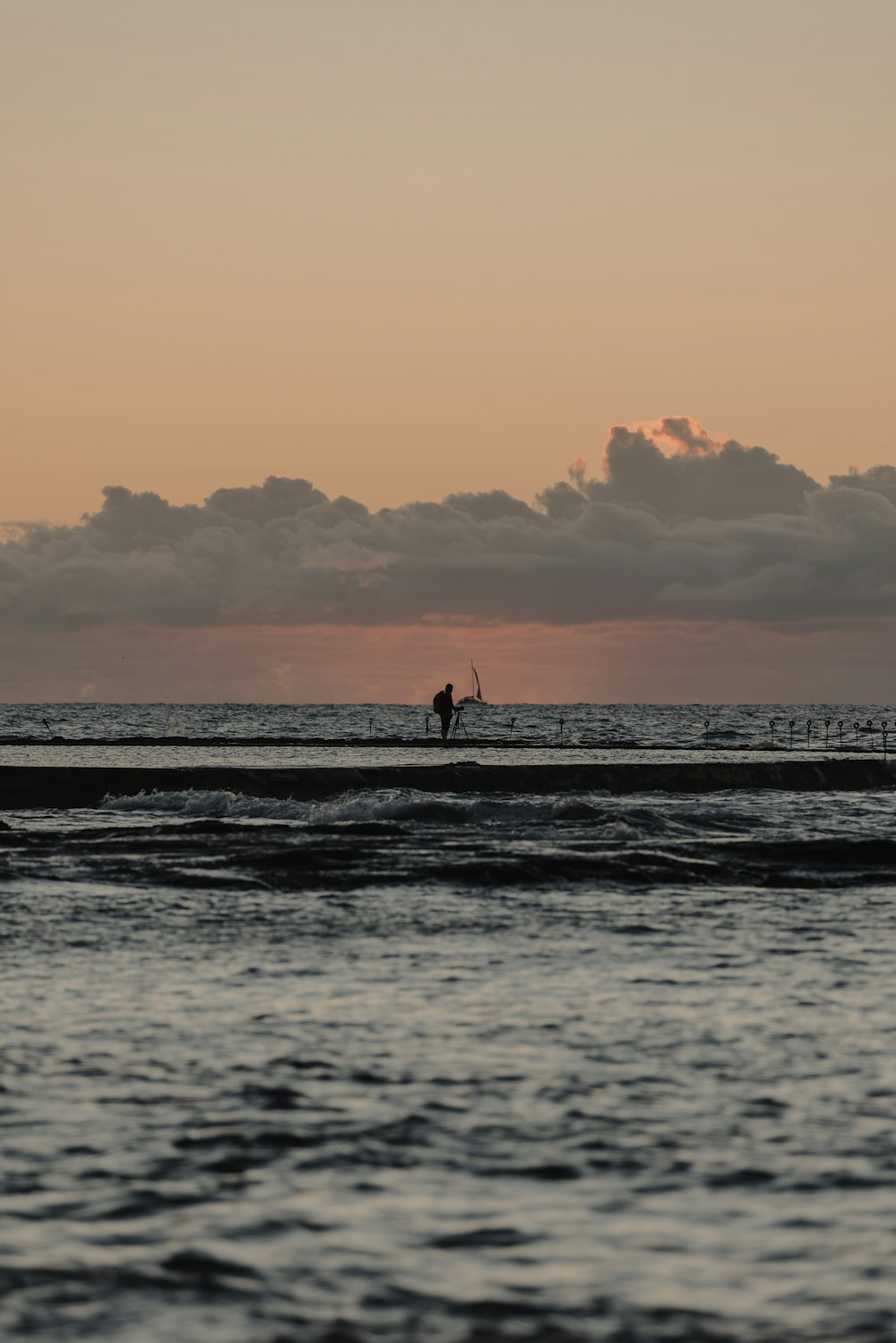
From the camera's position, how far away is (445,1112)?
29.6ft

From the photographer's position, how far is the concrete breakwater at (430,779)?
35.4m

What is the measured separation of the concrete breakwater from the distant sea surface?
15.1 meters

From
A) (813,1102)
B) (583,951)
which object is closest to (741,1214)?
(813,1102)

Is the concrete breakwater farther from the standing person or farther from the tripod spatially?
the tripod

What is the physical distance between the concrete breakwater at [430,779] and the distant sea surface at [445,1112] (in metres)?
15.1

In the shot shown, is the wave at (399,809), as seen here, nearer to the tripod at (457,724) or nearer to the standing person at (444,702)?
the standing person at (444,702)

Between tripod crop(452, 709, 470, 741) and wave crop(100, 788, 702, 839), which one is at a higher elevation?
tripod crop(452, 709, 470, 741)

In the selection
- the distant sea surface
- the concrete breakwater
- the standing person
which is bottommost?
the distant sea surface

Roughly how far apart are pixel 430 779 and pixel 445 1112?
29.9 m

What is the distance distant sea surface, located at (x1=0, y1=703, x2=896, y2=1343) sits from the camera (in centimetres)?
621

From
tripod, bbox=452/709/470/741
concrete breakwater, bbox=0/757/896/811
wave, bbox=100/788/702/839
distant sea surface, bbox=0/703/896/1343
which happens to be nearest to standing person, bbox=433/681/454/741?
tripod, bbox=452/709/470/741

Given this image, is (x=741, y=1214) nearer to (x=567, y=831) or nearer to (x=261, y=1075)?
(x=261, y=1075)

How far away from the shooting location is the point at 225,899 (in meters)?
19.2

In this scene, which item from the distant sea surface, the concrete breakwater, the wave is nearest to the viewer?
the distant sea surface
